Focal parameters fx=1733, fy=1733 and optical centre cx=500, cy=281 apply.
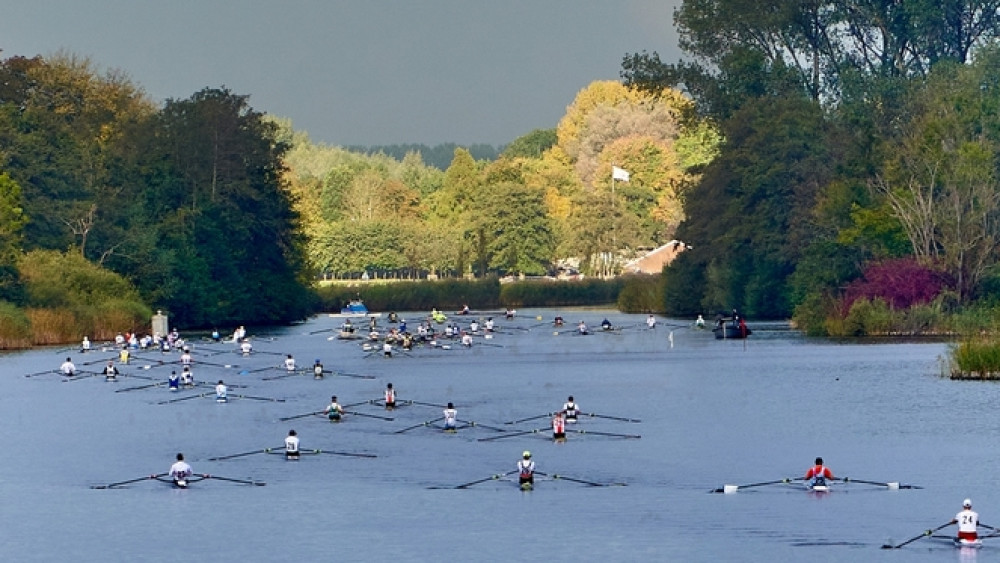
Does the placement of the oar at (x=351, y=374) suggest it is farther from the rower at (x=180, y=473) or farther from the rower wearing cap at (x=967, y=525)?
the rower wearing cap at (x=967, y=525)

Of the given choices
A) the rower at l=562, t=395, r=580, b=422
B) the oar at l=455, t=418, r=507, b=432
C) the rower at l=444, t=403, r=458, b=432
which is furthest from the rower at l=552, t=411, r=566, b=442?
the rower at l=444, t=403, r=458, b=432

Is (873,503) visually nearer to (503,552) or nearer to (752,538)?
(752,538)

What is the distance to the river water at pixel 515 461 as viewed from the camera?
3184 centimetres

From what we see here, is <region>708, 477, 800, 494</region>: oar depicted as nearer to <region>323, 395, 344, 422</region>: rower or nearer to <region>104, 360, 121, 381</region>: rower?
<region>323, 395, 344, 422</region>: rower

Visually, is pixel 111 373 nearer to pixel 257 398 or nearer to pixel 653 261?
pixel 257 398

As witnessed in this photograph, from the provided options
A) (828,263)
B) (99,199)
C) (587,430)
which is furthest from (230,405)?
(99,199)

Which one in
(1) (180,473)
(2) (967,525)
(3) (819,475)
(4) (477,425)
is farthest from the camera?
(4) (477,425)

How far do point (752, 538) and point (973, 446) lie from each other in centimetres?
1270

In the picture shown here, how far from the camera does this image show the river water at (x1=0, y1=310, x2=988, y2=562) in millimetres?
31844

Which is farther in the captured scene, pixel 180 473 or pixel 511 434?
pixel 511 434

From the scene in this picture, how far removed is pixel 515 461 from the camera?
41.6m

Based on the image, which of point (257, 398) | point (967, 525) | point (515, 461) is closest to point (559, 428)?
point (515, 461)

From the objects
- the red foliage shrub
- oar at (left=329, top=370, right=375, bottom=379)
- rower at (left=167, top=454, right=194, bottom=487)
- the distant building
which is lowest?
rower at (left=167, top=454, right=194, bottom=487)

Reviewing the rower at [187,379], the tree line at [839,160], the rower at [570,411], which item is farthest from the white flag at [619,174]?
the rower at [570,411]
